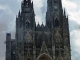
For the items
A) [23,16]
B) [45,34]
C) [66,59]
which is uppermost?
[23,16]

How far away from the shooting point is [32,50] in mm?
49031

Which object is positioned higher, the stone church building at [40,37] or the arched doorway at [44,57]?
the stone church building at [40,37]

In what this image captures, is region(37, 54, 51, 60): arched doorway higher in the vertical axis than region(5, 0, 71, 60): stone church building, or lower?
lower

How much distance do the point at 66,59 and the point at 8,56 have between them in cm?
1188

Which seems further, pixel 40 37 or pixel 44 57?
pixel 40 37

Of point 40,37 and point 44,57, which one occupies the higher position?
point 40,37

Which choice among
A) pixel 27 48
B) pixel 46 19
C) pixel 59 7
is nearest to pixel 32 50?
pixel 27 48

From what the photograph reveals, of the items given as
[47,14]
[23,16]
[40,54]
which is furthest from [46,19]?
[40,54]

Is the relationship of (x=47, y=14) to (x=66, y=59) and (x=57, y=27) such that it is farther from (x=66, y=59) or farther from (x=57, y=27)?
(x=66, y=59)

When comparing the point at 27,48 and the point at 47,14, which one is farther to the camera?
the point at 47,14

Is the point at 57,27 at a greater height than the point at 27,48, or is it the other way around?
the point at 57,27

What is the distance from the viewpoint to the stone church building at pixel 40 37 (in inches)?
1922

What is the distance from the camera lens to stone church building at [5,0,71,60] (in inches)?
1922

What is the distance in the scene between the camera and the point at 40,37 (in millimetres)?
50781
